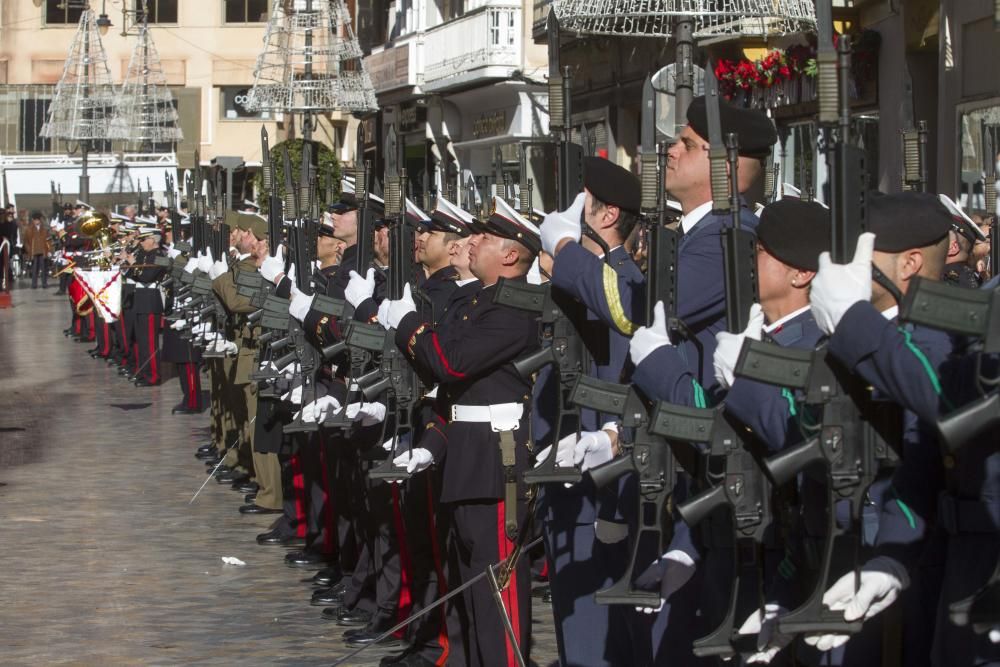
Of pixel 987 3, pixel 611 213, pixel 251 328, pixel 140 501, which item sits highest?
pixel 987 3

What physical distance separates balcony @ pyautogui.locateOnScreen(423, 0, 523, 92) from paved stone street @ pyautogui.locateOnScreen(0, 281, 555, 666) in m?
11.8

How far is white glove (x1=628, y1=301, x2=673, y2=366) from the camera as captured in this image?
5215 millimetres

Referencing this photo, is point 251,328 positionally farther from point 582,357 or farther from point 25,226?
point 25,226

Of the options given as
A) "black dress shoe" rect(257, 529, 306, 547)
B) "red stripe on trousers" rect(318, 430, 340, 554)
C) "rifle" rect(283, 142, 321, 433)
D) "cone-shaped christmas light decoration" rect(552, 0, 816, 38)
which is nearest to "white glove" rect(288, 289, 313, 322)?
"rifle" rect(283, 142, 321, 433)

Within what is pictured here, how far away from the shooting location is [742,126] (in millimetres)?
5785

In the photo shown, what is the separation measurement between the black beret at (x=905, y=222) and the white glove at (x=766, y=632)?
945 millimetres

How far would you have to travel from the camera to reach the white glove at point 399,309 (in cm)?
771

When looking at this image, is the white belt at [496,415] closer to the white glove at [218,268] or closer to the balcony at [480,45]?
the white glove at [218,268]

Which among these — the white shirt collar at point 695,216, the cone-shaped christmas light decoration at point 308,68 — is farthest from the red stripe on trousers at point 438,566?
the cone-shaped christmas light decoration at point 308,68

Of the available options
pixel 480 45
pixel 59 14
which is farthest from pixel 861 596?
pixel 59 14

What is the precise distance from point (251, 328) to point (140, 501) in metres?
1.43

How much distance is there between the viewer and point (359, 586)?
9445 millimetres

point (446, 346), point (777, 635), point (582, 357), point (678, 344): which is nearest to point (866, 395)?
point (777, 635)

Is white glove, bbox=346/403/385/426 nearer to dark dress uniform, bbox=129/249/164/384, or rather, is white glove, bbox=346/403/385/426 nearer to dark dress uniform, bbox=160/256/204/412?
dark dress uniform, bbox=160/256/204/412
